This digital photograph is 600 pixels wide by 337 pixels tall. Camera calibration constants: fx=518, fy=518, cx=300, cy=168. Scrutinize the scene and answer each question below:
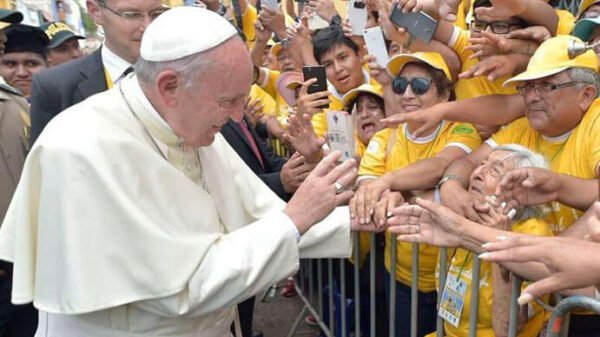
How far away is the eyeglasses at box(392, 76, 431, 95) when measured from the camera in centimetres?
303

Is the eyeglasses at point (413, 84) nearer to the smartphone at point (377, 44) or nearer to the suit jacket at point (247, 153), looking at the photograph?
the smartphone at point (377, 44)

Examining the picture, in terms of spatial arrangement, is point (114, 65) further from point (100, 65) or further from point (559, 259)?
point (559, 259)

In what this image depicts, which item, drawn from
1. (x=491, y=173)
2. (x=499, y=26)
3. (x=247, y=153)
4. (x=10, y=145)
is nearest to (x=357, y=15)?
(x=499, y=26)

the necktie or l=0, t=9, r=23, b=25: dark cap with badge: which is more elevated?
l=0, t=9, r=23, b=25: dark cap with badge

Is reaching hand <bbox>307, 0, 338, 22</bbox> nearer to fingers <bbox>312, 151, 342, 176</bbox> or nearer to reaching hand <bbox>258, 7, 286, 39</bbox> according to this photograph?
reaching hand <bbox>258, 7, 286, 39</bbox>

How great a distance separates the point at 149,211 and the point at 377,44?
194 cm

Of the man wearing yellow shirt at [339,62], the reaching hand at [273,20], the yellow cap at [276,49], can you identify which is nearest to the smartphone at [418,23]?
the man wearing yellow shirt at [339,62]

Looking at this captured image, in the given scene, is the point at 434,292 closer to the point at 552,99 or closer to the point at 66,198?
the point at 552,99

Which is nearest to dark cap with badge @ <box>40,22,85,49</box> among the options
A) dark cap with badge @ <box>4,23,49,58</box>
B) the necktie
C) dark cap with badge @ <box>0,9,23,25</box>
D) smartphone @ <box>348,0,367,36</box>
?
dark cap with badge @ <box>4,23,49,58</box>

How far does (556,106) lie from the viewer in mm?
2381

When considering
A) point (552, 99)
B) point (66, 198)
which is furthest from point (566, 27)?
point (66, 198)

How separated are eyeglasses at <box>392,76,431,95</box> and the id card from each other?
1214 millimetres

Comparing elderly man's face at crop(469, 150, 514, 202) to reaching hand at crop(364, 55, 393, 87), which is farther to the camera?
reaching hand at crop(364, 55, 393, 87)

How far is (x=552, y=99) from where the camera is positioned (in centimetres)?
238
